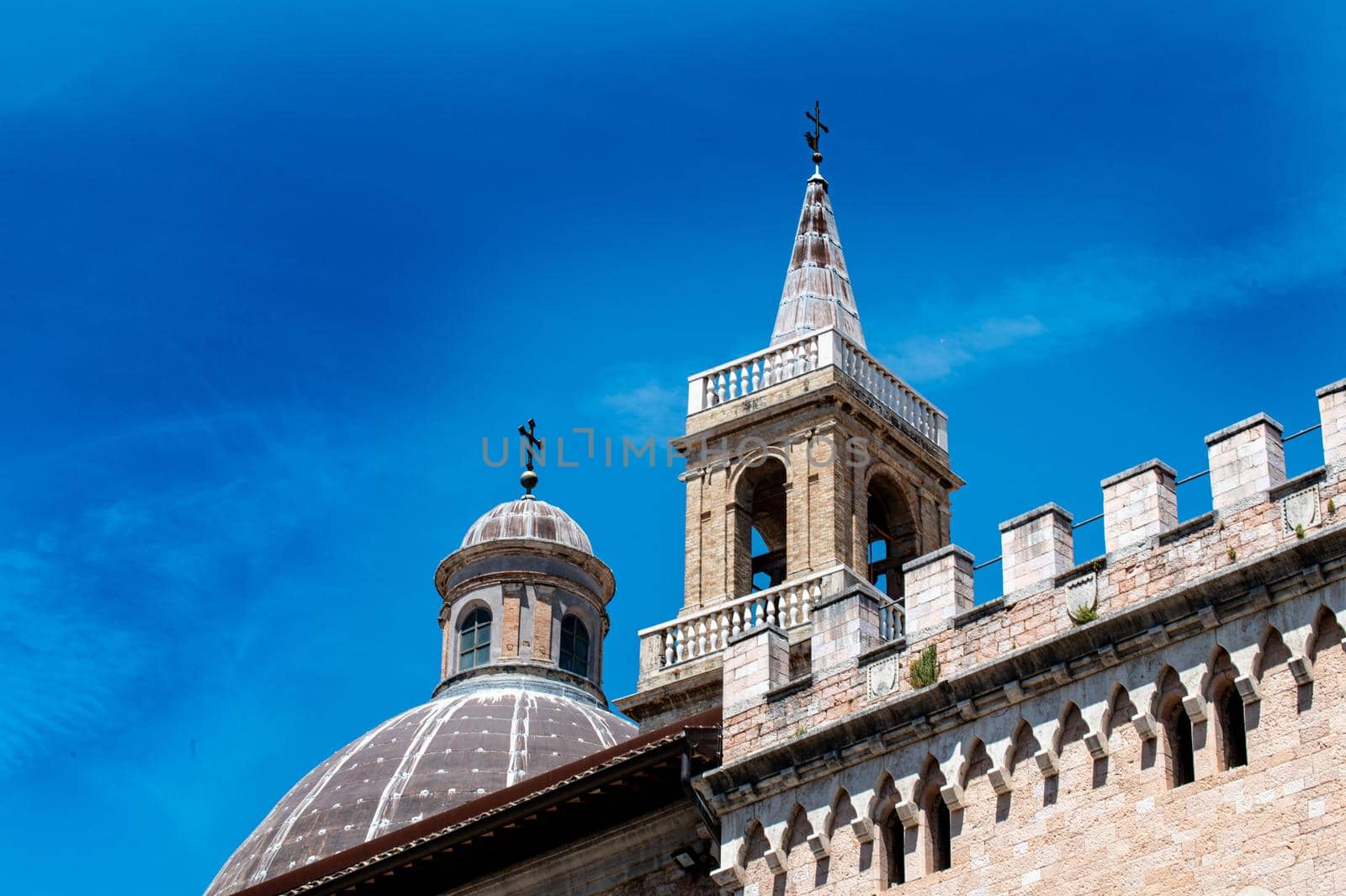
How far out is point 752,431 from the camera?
132 ft

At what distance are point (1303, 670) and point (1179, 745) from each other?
1.41 meters

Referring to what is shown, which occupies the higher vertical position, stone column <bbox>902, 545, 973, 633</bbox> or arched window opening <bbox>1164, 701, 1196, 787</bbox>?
stone column <bbox>902, 545, 973, 633</bbox>

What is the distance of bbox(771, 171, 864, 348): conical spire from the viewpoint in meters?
42.0

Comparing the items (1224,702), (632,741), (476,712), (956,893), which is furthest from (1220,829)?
(476,712)

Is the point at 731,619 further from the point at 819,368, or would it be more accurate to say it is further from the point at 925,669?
the point at 925,669

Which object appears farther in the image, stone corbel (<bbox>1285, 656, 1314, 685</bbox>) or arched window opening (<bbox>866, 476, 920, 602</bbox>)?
arched window opening (<bbox>866, 476, 920, 602</bbox>)

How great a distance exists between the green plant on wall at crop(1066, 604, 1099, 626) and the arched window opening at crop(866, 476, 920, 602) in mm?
16861

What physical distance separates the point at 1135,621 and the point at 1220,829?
208 cm

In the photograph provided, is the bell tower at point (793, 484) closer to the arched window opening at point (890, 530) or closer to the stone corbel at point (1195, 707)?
the arched window opening at point (890, 530)

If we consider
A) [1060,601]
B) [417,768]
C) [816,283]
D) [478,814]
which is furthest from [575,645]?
[1060,601]

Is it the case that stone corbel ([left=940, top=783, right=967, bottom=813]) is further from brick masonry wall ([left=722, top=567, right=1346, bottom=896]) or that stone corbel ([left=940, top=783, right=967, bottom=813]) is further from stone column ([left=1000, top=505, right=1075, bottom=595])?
stone column ([left=1000, top=505, right=1075, bottom=595])

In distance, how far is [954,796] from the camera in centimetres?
2378

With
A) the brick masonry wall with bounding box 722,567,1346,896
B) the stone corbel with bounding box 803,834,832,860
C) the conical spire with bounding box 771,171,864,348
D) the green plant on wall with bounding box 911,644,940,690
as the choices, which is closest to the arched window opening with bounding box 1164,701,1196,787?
the brick masonry wall with bounding box 722,567,1346,896

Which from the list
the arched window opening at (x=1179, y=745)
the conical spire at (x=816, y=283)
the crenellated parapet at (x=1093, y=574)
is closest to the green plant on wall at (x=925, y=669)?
the crenellated parapet at (x=1093, y=574)
